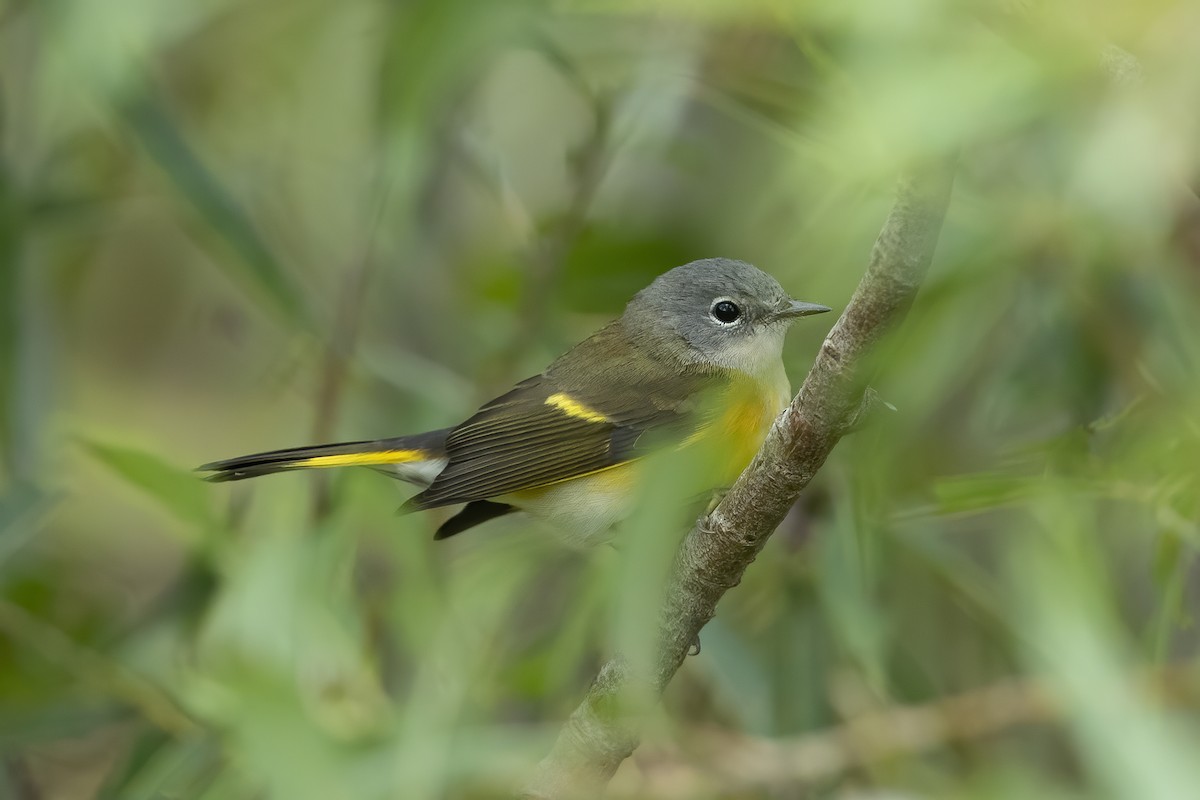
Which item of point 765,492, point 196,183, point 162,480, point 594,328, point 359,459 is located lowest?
point 162,480

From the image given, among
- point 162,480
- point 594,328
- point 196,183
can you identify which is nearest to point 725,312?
point 594,328

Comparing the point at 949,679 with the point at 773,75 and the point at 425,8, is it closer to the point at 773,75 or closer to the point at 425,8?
the point at 773,75

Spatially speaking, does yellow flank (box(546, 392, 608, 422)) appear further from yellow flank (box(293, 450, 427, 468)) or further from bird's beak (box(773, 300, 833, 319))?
bird's beak (box(773, 300, 833, 319))

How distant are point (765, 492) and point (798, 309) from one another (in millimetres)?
998

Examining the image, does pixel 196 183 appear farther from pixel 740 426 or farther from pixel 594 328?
pixel 594 328

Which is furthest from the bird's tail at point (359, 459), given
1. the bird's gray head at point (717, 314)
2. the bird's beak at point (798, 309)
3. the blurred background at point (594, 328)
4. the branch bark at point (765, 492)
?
the branch bark at point (765, 492)

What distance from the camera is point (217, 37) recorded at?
3803 millimetres

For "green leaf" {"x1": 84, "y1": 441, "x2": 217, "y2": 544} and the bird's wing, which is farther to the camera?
the bird's wing

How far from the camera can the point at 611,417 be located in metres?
2.83

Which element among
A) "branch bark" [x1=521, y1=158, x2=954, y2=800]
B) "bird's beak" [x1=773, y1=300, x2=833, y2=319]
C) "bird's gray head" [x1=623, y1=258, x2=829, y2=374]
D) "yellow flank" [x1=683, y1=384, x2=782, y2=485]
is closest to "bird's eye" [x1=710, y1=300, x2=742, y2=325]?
"bird's gray head" [x1=623, y1=258, x2=829, y2=374]

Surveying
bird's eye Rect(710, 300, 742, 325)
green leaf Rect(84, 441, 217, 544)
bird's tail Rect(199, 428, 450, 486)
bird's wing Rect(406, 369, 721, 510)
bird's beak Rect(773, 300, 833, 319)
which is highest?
bird's eye Rect(710, 300, 742, 325)

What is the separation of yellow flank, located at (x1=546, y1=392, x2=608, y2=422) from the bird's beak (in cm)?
41

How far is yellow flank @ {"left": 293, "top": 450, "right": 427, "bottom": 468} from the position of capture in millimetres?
2629

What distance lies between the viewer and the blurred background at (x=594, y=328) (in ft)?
6.59
